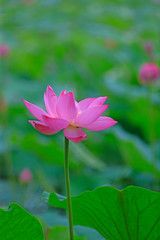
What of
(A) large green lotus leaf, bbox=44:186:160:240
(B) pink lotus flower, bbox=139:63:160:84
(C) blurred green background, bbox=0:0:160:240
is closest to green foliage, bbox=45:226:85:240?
(C) blurred green background, bbox=0:0:160:240

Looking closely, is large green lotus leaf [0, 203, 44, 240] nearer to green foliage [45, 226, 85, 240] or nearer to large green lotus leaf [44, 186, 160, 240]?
large green lotus leaf [44, 186, 160, 240]

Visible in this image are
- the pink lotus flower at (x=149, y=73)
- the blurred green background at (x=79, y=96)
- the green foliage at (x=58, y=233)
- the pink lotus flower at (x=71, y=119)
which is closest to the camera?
the pink lotus flower at (x=71, y=119)

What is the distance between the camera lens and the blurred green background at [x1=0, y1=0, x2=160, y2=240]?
1.33m

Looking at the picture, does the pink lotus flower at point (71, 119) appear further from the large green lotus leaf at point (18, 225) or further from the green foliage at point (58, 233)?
the green foliage at point (58, 233)

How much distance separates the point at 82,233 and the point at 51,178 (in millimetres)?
753

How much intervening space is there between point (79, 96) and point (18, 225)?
1.56 meters

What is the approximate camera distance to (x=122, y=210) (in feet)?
1.72

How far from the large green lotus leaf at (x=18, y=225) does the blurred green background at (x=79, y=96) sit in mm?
270

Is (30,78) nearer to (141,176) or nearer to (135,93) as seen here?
(135,93)

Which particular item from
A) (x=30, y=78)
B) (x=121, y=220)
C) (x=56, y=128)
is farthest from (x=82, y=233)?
(x=30, y=78)

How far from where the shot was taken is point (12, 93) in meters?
1.92

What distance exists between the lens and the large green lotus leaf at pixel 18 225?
0.50m

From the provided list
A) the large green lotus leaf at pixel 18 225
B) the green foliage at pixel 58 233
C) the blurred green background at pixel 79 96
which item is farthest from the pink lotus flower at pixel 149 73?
the large green lotus leaf at pixel 18 225

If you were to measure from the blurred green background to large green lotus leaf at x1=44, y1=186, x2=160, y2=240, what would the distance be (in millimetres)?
247
